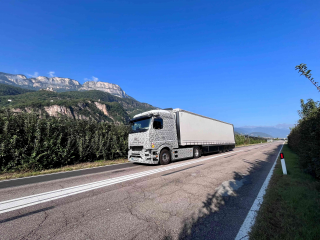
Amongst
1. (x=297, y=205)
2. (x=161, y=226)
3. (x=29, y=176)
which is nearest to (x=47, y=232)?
(x=161, y=226)

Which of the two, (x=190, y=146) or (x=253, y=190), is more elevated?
(x=190, y=146)

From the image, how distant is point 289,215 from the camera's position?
3160mm

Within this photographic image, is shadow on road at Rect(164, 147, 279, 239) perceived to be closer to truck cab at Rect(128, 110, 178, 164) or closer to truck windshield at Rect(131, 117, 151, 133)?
truck cab at Rect(128, 110, 178, 164)

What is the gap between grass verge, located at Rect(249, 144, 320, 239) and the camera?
8.31 feet

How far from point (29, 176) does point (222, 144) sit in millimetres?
16619

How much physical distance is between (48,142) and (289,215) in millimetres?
10392

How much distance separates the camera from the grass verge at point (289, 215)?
253 centimetres

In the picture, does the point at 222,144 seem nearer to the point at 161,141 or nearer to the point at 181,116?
the point at 181,116

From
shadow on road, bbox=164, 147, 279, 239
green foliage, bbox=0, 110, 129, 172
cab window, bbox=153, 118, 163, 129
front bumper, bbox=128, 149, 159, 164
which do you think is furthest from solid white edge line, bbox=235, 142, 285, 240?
green foliage, bbox=0, 110, 129, 172

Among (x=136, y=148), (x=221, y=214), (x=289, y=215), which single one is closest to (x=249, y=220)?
(x=221, y=214)

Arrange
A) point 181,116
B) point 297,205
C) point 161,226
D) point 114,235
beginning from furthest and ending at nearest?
point 181,116 < point 297,205 < point 161,226 < point 114,235

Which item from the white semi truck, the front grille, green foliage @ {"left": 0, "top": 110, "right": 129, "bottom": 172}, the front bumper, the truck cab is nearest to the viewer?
green foliage @ {"left": 0, "top": 110, "right": 129, "bottom": 172}

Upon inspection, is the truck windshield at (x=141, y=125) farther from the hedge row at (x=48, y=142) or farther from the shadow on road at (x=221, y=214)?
the shadow on road at (x=221, y=214)

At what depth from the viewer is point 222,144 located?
1736 cm
